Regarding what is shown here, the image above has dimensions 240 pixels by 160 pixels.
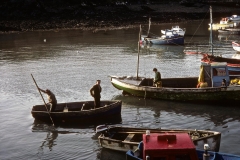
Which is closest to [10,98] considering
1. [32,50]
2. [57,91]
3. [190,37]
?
[57,91]

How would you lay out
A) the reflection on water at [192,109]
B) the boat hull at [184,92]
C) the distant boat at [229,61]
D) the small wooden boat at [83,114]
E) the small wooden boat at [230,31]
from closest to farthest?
the small wooden boat at [83,114] → the reflection on water at [192,109] → the boat hull at [184,92] → the distant boat at [229,61] → the small wooden boat at [230,31]

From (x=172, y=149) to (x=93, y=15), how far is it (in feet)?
275

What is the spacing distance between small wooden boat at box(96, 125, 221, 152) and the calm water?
2.16 ft

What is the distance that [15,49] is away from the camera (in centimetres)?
5912

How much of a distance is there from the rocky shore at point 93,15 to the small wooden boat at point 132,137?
65849 mm

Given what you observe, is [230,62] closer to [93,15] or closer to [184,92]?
[184,92]

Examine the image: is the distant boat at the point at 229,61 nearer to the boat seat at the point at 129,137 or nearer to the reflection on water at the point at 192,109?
the reflection on water at the point at 192,109

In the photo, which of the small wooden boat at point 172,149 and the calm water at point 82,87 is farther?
the calm water at point 82,87

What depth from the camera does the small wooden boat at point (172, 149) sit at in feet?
46.6

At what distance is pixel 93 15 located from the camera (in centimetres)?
9575

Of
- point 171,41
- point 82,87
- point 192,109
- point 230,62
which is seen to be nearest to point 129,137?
point 192,109

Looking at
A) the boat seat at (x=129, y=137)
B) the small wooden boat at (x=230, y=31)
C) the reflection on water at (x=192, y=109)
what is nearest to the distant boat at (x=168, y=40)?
the small wooden boat at (x=230, y=31)

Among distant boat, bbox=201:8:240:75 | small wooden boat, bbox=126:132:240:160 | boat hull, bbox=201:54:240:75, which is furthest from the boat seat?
boat hull, bbox=201:54:240:75

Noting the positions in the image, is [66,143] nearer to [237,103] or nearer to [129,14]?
[237,103]
